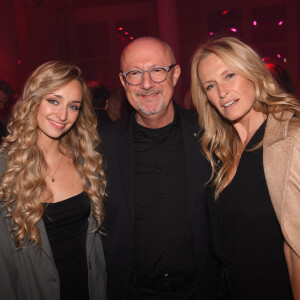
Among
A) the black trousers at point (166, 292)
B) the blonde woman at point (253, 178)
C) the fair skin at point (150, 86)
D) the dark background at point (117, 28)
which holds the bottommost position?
the black trousers at point (166, 292)

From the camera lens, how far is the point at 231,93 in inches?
71.4

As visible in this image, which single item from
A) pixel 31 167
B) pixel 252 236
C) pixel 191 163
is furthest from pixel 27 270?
pixel 252 236

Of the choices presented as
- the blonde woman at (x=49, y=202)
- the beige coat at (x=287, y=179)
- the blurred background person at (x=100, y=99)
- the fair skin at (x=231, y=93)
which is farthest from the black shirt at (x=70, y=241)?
the blurred background person at (x=100, y=99)

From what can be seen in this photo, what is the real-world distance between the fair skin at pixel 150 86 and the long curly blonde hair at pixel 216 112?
223 millimetres

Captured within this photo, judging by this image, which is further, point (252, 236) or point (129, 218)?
point (129, 218)

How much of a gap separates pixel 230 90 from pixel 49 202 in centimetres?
131

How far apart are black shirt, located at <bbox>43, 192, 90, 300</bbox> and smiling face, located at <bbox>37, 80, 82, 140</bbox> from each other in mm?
478

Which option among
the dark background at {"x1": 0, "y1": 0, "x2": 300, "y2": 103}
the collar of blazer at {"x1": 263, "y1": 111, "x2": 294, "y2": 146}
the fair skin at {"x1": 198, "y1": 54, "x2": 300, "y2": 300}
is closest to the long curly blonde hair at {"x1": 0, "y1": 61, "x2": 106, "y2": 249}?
the fair skin at {"x1": 198, "y1": 54, "x2": 300, "y2": 300}

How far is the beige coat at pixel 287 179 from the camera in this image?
145 cm

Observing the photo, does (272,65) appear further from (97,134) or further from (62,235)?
(62,235)

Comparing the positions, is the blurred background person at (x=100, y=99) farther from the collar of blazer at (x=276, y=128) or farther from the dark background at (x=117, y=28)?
the dark background at (x=117, y=28)

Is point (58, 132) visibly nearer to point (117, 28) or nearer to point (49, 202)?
point (49, 202)

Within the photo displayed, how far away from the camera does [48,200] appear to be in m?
2.03

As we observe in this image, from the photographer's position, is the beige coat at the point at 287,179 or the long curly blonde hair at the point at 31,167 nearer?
the beige coat at the point at 287,179
